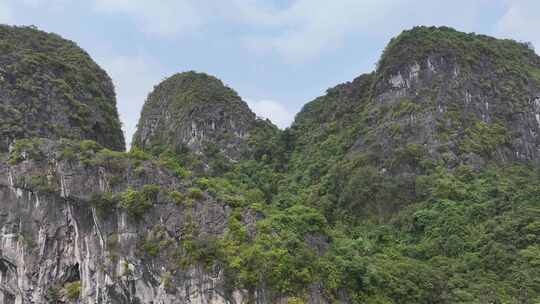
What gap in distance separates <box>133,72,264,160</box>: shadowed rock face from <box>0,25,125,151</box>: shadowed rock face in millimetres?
6638

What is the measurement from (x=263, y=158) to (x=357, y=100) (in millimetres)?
8277

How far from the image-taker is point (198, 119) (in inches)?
1391

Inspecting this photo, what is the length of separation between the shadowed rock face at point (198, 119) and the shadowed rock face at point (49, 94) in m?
6.64

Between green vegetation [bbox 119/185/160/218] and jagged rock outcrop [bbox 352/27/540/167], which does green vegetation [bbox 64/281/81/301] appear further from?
jagged rock outcrop [bbox 352/27/540/167]

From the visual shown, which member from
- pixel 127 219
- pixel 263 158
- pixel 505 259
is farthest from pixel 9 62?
pixel 505 259

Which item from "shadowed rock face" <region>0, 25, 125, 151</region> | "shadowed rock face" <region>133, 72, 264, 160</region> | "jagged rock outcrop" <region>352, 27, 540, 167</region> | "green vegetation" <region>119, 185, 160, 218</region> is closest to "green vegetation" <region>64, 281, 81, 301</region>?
"green vegetation" <region>119, 185, 160, 218</region>

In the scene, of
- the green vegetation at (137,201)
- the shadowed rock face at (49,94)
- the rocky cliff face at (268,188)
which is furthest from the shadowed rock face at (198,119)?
the green vegetation at (137,201)

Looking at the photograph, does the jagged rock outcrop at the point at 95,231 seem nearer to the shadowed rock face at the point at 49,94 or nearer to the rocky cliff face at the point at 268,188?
the rocky cliff face at the point at 268,188

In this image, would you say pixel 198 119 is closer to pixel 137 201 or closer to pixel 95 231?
pixel 95 231

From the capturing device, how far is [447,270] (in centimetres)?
1700

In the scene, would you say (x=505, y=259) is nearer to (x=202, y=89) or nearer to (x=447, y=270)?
(x=447, y=270)

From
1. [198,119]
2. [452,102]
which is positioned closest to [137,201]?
[198,119]

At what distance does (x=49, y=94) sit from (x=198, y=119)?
12.6 m

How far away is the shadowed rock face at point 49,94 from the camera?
22.3 metres
